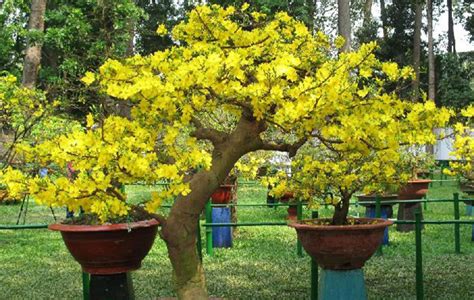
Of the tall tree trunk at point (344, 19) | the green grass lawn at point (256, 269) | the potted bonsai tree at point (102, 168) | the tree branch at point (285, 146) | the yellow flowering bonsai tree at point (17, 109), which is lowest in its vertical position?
the green grass lawn at point (256, 269)

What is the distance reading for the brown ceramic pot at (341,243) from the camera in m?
4.33

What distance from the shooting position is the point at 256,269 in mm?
6910

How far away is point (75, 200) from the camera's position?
3371 mm

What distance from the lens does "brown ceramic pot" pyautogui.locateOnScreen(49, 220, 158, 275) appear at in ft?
13.1

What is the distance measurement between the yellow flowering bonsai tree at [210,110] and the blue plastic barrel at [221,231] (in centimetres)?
426

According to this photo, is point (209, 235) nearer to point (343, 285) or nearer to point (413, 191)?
point (343, 285)

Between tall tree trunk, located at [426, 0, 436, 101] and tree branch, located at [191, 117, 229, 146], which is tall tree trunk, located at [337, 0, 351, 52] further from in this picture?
tall tree trunk, located at [426, 0, 436, 101]

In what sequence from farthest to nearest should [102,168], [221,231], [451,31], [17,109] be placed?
[451,31]
[221,231]
[17,109]
[102,168]

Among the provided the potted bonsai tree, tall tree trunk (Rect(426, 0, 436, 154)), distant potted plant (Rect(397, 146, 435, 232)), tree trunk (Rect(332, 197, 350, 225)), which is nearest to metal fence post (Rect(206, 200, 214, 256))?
distant potted plant (Rect(397, 146, 435, 232))

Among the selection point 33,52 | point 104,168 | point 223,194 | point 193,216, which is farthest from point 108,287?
point 33,52

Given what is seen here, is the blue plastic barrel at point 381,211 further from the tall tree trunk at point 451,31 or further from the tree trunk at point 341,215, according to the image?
the tall tree trunk at point 451,31

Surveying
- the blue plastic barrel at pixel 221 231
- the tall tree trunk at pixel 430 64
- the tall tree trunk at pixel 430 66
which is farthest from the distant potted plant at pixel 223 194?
the tall tree trunk at pixel 430 64

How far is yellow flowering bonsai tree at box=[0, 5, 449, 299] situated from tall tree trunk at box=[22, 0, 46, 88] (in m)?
7.44

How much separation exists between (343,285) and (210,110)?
5.06 feet
